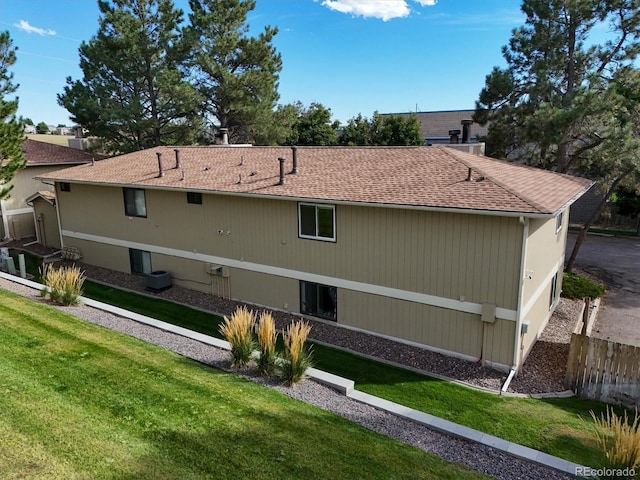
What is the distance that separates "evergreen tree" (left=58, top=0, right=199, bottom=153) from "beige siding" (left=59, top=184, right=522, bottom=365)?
1220 cm

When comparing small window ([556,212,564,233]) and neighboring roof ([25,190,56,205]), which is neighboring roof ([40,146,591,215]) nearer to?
small window ([556,212,564,233])

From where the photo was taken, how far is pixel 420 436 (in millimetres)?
6730

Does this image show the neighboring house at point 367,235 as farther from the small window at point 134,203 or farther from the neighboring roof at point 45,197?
the neighboring roof at point 45,197

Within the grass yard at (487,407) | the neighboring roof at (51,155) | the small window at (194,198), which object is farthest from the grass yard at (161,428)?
the neighboring roof at (51,155)

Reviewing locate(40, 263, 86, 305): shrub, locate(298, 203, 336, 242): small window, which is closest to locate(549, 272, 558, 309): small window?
locate(298, 203, 336, 242): small window

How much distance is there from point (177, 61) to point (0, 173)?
1574 centimetres

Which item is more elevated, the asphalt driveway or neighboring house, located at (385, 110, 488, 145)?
neighboring house, located at (385, 110, 488, 145)

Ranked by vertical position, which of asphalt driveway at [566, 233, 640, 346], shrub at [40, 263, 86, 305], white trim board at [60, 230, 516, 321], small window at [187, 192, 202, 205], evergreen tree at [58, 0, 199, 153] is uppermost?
evergreen tree at [58, 0, 199, 153]

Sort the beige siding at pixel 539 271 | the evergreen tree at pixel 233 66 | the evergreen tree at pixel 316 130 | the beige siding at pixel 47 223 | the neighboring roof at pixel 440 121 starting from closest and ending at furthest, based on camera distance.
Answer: the beige siding at pixel 539 271
the beige siding at pixel 47 223
the evergreen tree at pixel 233 66
the evergreen tree at pixel 316 130
the neighboring roof at pixel 440 121

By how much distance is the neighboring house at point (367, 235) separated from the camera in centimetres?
1030

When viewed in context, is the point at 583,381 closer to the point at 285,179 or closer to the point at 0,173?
the point at 285,179

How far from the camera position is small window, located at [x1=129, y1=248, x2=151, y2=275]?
1744 cm

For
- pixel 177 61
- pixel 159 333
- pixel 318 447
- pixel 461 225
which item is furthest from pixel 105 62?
pixel 318 447

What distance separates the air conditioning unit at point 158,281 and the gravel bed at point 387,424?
20.6 ft
